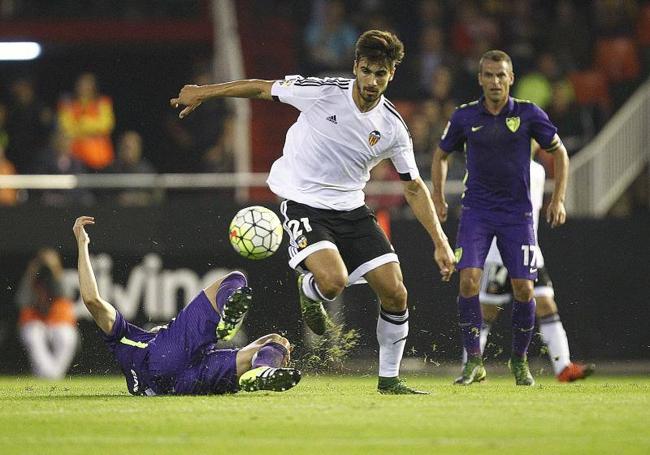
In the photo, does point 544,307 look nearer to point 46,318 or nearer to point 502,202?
point 502,202

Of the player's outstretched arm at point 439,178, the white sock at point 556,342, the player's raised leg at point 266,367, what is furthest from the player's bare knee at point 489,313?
the player's raised leg at point 266,367

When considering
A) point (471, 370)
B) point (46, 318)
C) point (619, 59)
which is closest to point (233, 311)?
point (471, 370)

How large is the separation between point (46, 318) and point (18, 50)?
6.12 metres

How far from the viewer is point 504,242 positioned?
10.9 meters

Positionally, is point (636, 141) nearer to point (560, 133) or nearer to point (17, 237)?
point (560, 133)

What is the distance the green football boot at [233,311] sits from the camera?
9.08 meters

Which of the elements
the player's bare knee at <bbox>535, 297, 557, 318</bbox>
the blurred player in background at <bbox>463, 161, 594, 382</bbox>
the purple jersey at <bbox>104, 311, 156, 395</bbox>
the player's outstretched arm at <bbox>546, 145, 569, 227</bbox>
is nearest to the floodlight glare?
the blurred player in background at <bbox>463, 161, 594, 382</bbox>

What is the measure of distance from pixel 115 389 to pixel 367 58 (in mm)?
3422

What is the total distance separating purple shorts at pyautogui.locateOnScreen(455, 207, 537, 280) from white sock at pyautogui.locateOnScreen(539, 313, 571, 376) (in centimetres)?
81

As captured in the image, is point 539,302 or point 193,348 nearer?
point 193,348

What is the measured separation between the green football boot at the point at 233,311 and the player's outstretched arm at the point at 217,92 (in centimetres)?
128

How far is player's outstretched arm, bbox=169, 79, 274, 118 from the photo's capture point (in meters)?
9.50

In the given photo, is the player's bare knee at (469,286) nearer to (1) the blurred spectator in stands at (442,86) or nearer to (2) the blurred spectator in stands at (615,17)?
(1) the blurred spectator in stands at (442,86)

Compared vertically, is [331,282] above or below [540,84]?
below
